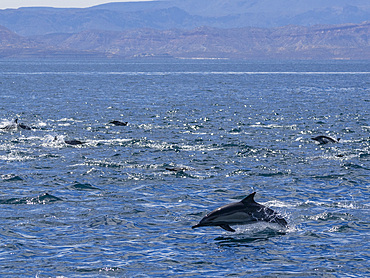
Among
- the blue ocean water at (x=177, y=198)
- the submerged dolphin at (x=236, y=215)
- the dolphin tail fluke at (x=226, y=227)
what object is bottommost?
the blue ocean water at (x=177, y=198)

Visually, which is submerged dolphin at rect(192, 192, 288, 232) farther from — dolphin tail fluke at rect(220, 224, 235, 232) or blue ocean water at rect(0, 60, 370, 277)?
blue ocean water at rect(0, 60, 370, 277)

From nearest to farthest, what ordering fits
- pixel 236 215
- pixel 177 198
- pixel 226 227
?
1. pixel 226 227
2. pixel 236 215
3. pixel 177 198

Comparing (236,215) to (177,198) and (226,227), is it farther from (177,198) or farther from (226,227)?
(177,198)

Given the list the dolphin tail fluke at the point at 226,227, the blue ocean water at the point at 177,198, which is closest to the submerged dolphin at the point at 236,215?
the dolphin tail fluke at the point at 226,227

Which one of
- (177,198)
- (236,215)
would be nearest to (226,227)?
(236,215)

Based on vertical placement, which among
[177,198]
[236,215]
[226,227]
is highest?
[236,215]

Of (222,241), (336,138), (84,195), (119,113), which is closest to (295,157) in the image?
(336,138)

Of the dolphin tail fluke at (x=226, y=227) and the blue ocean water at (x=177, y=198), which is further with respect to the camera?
the dolphin tail fluke at (x=226, y=227)

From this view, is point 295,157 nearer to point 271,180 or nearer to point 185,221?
point 271,180

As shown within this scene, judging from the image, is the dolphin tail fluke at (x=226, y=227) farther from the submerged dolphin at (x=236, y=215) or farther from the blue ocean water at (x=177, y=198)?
the blue ocean water at (x=177, y=198)

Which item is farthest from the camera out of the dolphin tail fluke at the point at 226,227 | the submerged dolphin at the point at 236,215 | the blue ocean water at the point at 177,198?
the submerged dolphin at the point at 236,215

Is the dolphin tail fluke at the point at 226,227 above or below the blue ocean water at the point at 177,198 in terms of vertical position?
above

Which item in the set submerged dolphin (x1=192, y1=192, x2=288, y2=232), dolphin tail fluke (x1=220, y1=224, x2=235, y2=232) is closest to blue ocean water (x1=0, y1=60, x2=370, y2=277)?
dolphin tail fluke (x1=220, y1=224, x2=235, y2=232)

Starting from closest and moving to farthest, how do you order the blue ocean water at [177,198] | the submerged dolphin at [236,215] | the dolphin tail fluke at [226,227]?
the blue ocean water at [177,198]
the dolphin tail fluke at [226,227]
the submerged dolphin at [236,215]
